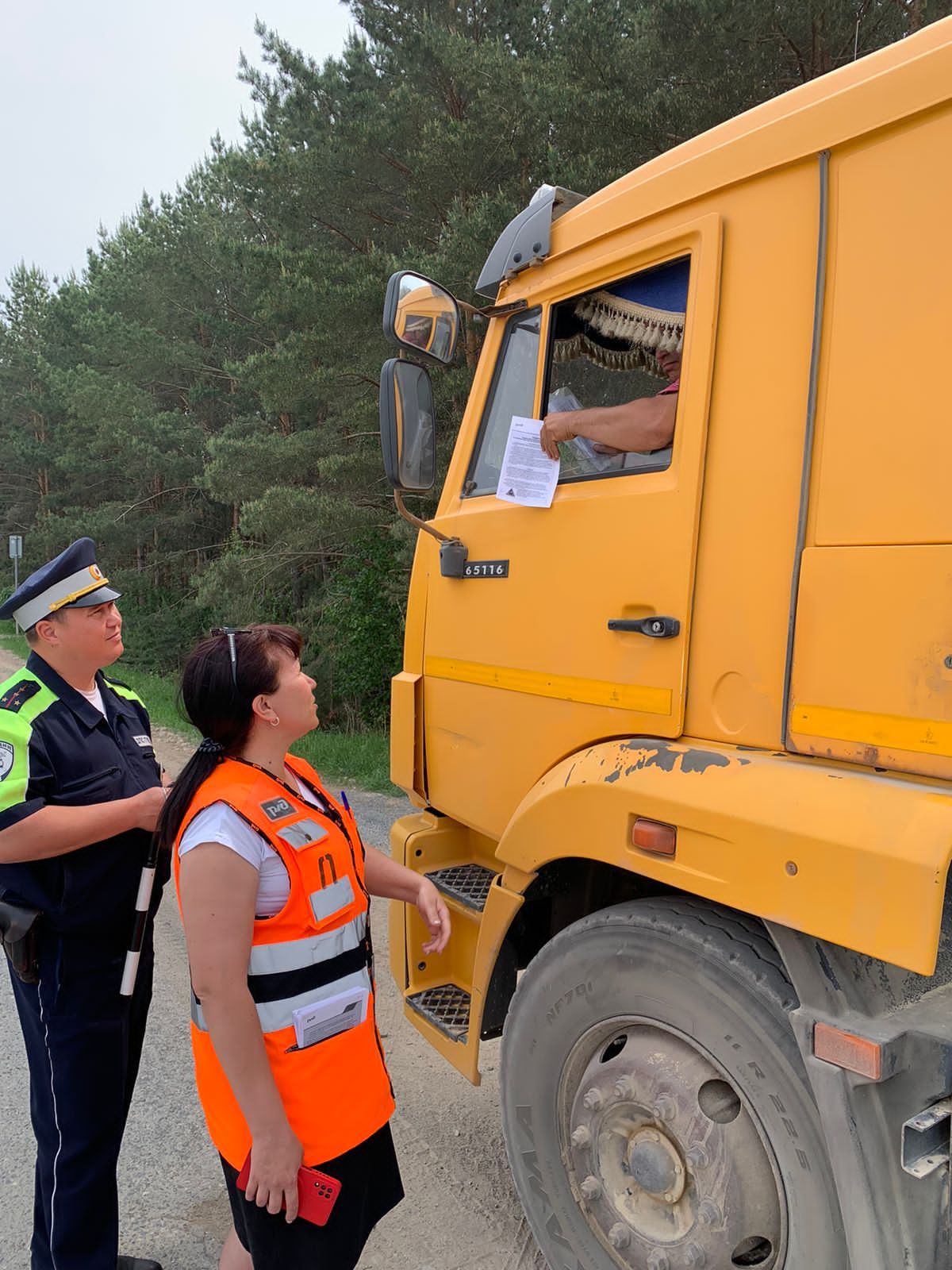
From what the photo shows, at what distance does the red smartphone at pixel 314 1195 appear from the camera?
66.8 inches

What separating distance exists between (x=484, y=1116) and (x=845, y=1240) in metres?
1.83

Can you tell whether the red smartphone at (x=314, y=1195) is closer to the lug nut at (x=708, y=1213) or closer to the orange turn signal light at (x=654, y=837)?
the lug nut at (x=708, y=1213)

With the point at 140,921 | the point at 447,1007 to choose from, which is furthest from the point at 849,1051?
the point at 140,921

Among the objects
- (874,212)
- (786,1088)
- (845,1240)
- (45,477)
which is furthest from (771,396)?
(45,477)

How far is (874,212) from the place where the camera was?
162 centimetres

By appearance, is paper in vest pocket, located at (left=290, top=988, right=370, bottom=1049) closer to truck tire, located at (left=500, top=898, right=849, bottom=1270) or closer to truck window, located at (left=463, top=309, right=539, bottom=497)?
truck tire, located at (left=500, top=898, right=849, bottom=1270)

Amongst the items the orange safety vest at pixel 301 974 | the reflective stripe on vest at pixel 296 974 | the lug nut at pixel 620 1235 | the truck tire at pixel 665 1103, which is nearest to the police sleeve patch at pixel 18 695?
the orange safety vest at pixel 301 974

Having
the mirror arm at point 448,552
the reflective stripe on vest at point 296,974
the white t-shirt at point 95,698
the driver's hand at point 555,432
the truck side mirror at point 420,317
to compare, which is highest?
the truck side mirror at point 420,317

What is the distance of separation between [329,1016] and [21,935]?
0.85 meters

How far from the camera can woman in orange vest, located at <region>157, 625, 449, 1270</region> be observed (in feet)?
5.15

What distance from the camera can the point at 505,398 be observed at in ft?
8.68

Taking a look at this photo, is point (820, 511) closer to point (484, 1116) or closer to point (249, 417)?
point (484, 1116)

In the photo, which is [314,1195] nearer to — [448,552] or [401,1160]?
[401,1160]

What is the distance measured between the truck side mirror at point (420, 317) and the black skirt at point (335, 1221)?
2.04m
